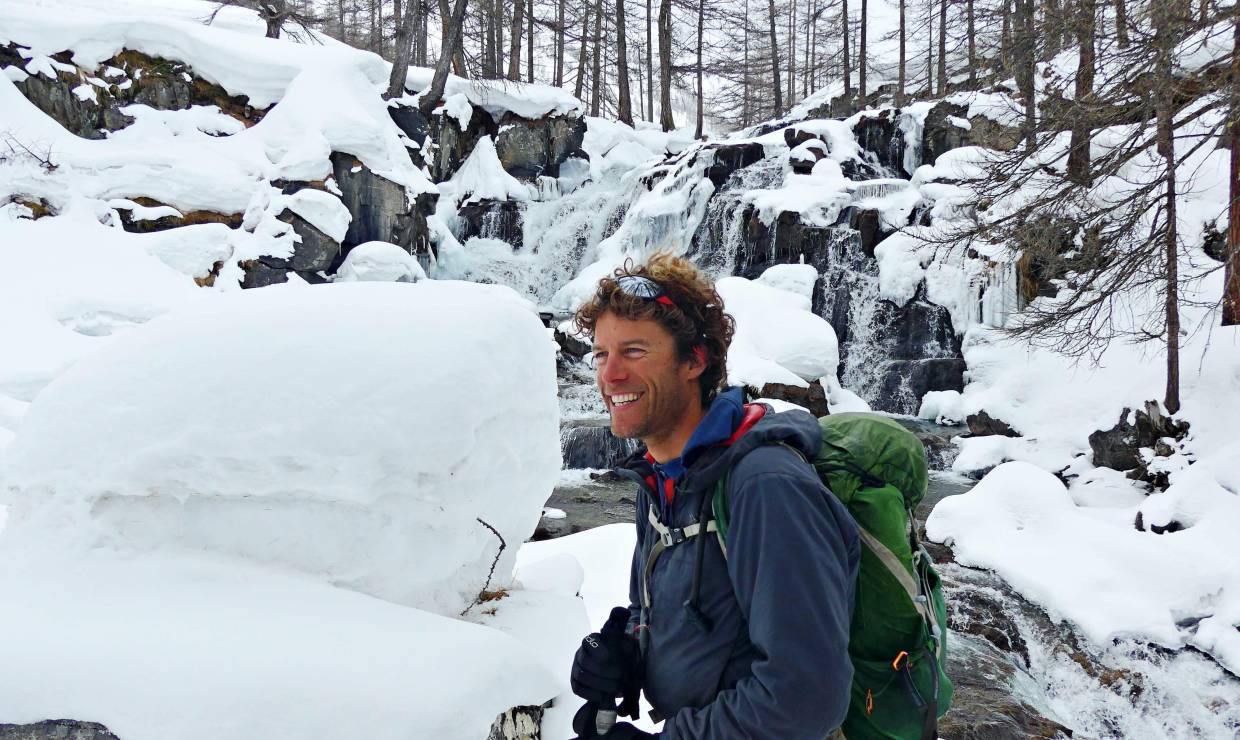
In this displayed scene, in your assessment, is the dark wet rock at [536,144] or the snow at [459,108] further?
the dark wet rock at [536,144]

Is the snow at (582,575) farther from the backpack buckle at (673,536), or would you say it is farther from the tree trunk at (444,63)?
the tree trunk at (444,63)

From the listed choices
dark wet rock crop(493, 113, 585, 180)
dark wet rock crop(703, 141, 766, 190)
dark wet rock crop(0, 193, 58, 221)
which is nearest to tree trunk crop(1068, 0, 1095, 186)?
dark wet rock crop(703, 141, 766, 190)

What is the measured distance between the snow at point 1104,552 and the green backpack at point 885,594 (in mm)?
4845

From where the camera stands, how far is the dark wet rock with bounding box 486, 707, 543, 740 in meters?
2.12

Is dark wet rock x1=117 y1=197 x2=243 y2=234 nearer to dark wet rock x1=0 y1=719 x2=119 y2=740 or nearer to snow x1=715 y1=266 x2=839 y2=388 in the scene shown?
snow x1=715 y1=266 x2=839 y2=388

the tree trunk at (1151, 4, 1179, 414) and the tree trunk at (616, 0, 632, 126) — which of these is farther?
the tree trunk at (616, 0, 632, 126)

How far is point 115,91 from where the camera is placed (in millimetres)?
11625

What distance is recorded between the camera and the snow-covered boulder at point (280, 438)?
2041mm

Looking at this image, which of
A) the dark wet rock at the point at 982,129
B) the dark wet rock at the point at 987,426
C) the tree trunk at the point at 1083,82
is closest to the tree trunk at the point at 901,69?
the dark wet rock at the point at 982,129

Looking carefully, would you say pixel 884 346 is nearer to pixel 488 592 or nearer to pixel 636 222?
pixel 636 222

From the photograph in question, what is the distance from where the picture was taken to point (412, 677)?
6.10 feet

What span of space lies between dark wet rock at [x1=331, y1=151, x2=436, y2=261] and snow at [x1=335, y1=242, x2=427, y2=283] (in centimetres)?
46

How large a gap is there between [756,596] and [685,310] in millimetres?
671

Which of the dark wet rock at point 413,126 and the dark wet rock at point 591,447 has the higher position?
the dark wet rock at point 413,126
